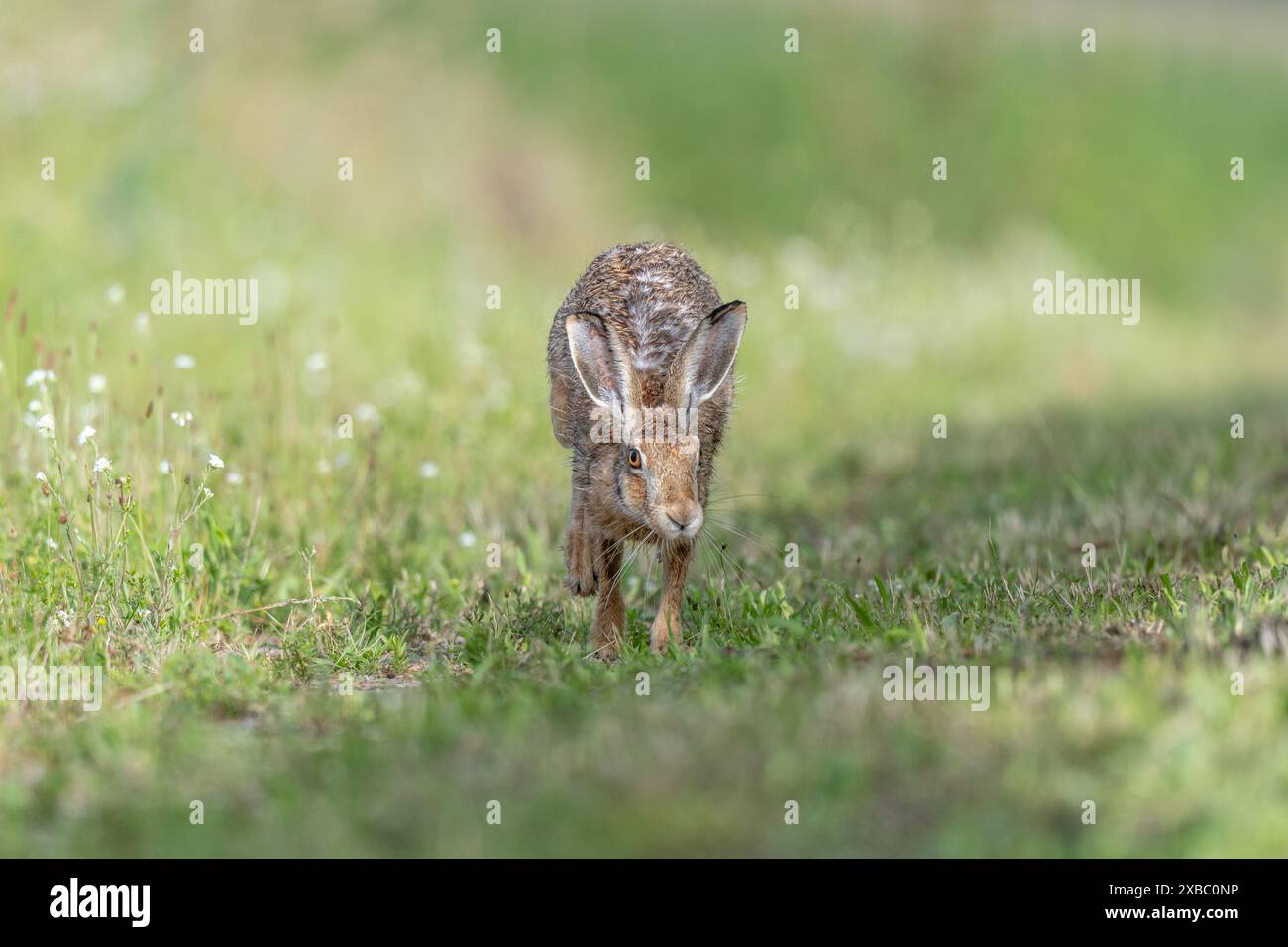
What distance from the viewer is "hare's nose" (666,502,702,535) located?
5.93 m

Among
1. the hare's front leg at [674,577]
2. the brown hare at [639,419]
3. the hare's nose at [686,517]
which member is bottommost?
the hare's front leg at [674,577]

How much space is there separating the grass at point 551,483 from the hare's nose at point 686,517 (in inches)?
20.4

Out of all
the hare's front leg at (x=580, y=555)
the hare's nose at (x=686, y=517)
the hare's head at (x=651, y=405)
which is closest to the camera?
the hare's nose at (x=686, y=517)

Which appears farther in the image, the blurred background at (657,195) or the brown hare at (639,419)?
the blurred background at (657,195)

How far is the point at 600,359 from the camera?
644cm

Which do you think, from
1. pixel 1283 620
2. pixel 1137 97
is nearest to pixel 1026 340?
pixel 1283 620

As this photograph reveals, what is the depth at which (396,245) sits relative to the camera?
51.4ft

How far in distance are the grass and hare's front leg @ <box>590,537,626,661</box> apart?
22 centimetres

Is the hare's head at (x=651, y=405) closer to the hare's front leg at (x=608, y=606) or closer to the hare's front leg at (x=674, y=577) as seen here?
the hare's front leg at (x=674, y=577)

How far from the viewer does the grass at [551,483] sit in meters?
4.35

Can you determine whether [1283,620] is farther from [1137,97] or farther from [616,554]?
[1137,97]

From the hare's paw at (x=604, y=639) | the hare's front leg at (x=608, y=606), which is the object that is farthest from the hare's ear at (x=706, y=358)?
the hare's paw at (x=604, y=639)

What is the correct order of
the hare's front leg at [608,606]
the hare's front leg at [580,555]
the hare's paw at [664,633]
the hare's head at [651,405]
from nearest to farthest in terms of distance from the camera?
the hare's head at [651,405], the hare's paw at [664,633], the hare's front leg at [608,606], the hare's front leg at [580,555]

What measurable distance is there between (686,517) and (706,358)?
870mm
